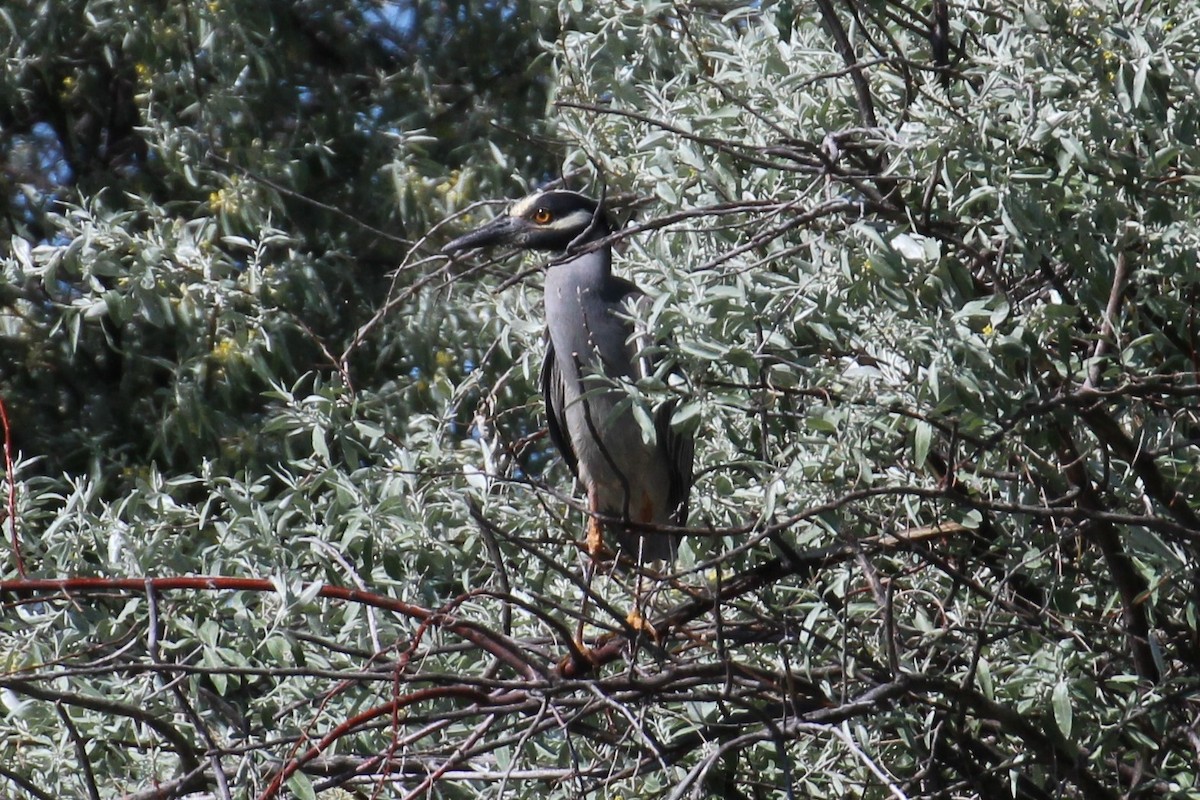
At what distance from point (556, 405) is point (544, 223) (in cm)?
51

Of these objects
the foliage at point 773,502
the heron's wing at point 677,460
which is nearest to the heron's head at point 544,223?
the foliage at point 773,502

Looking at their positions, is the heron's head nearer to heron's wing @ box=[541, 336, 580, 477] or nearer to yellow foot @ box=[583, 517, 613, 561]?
heron's wing @ box=[541, 336, 580, 477]

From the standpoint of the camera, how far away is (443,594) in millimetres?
3654

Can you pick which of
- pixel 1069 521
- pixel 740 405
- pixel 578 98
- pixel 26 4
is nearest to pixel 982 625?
pixel 1069 521

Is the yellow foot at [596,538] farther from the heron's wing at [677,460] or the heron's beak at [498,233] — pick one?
the heron's beak at [498,233]

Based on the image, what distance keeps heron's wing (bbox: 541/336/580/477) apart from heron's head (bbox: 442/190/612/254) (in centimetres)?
34

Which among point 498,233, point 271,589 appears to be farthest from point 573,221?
point 271,589

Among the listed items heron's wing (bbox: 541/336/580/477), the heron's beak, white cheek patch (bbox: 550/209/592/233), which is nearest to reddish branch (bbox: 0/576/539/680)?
heron's wing (bbox: 541/336/580/477)

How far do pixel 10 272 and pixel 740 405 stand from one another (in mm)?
2051

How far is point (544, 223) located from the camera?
4379 millimetres

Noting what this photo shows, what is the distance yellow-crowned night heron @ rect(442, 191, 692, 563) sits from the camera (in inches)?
166

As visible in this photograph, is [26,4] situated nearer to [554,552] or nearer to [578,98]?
[578,98]

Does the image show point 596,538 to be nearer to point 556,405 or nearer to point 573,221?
point 556,405

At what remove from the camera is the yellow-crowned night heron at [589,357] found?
166 inches
